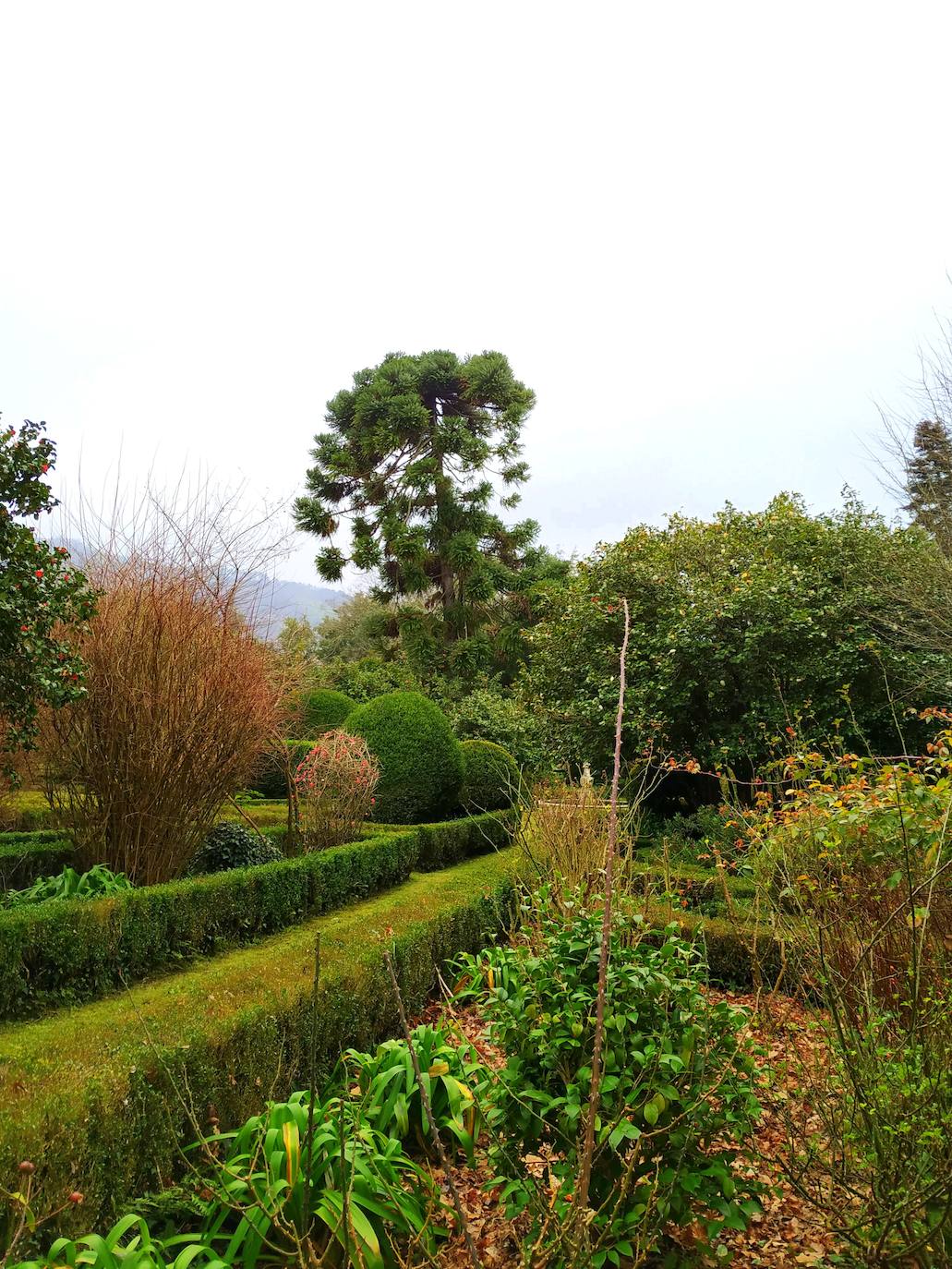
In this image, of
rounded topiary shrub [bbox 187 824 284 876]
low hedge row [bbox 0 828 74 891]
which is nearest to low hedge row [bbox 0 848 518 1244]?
rounded topiary shrub [bbox 187 824 284 876]

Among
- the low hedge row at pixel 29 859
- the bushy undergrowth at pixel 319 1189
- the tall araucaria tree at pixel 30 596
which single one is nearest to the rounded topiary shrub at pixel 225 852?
the low hedge row at pixel 29 859

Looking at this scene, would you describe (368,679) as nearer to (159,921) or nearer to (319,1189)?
(159,921)

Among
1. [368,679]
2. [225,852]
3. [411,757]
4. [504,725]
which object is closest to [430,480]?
[368,679]

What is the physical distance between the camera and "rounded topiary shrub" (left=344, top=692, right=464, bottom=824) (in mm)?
9852

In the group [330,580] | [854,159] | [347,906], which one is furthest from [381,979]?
[330,580]

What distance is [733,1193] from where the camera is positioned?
204 cm

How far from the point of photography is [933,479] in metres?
9.25

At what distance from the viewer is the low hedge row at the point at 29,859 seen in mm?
5832

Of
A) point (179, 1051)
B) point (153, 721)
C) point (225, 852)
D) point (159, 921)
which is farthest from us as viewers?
point (225, 852)

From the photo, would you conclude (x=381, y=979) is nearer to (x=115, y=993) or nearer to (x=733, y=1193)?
(x=115, y=993)

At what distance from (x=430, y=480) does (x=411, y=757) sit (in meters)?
11.9

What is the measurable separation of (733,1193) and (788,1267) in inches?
22.5

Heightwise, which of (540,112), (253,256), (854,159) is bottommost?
Answer: (854,159)

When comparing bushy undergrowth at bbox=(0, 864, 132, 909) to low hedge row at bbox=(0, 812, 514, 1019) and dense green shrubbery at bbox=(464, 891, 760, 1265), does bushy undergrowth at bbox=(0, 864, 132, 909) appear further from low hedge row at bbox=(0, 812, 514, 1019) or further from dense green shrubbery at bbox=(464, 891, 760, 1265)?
dense green shrubbery at bbox=(464, 891, 760, 1265)
